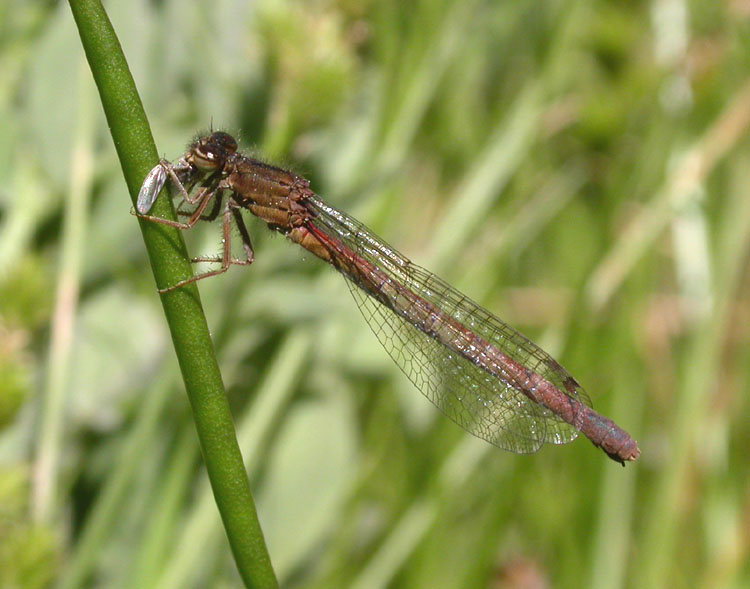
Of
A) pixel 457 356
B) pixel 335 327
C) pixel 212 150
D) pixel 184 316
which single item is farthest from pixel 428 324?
pixel 184 316

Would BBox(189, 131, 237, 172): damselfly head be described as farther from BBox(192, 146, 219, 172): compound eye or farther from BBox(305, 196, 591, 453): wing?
BBox(305, 196, 591, 453): wing

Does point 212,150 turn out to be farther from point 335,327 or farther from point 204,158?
Result: point 335,327

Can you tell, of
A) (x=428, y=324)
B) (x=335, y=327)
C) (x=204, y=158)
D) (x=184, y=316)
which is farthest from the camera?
(x=335, y=327)

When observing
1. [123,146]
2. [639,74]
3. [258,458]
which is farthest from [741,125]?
[123,146]

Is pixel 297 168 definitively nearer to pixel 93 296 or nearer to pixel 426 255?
pixel 93 296

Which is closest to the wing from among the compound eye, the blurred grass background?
the blurred grass background
